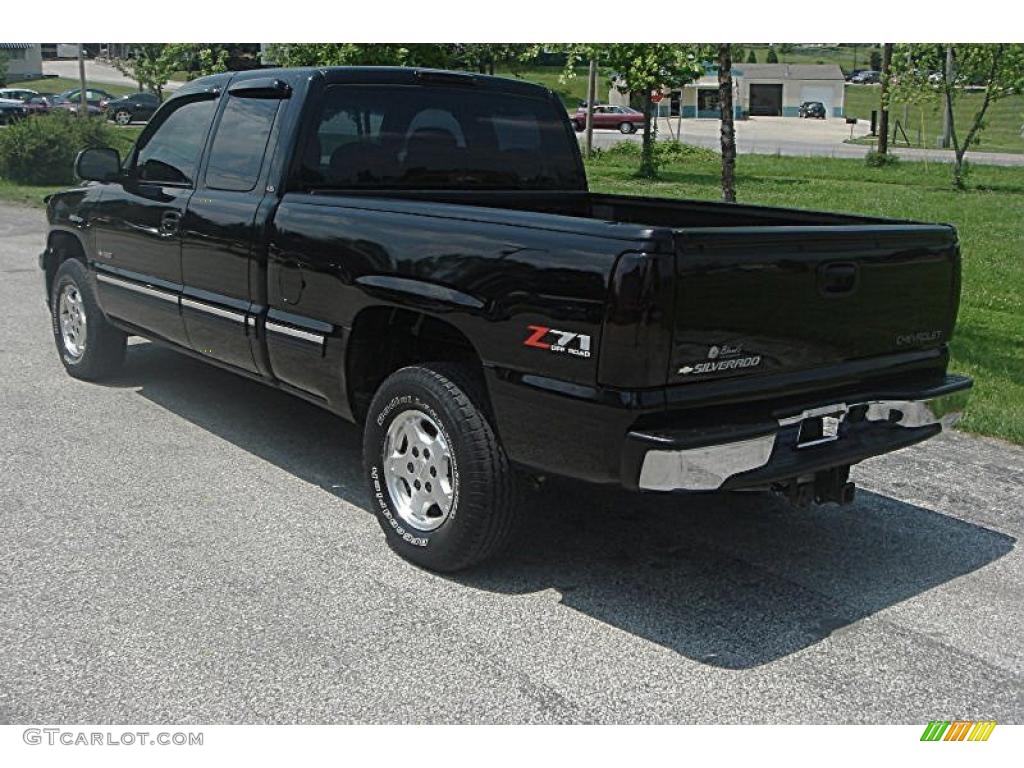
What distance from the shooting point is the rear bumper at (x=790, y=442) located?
12.3ft

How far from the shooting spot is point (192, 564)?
4.58 m

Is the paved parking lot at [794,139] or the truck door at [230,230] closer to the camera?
the truck door at [230,230]

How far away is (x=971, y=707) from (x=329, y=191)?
3.54 meters

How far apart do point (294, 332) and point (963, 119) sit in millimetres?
65034

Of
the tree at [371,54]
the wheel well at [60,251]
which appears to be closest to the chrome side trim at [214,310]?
the wheel well at [60,251]

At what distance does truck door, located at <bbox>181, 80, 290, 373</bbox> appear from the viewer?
5516 millimetres

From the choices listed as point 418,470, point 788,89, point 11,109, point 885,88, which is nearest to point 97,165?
point 418,470

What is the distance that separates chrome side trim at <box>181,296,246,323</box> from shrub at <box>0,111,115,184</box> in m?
18.1

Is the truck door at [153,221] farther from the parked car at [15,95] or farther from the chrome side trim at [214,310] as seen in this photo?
the parked car at [15,95]

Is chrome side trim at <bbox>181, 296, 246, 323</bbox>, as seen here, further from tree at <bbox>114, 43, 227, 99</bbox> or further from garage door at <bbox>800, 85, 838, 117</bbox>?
garage door at <bbox>800, 85, 838, 117</bbox>

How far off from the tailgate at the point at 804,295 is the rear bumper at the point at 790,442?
0.18 metres

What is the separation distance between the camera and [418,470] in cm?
463

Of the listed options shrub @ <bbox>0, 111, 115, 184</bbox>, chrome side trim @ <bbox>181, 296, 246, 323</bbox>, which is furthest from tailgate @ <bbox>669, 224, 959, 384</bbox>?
shrub @ <bbox>0, 111, 115, 184</bbox>

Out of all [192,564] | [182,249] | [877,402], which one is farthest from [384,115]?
[877,402]
